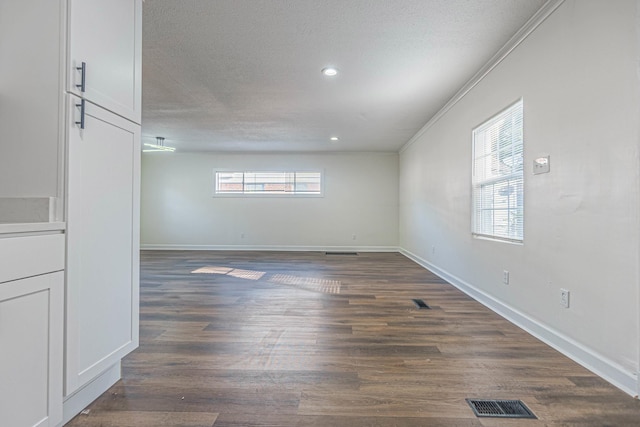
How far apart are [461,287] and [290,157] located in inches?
200

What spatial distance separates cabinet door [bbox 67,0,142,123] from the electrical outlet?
2.81m

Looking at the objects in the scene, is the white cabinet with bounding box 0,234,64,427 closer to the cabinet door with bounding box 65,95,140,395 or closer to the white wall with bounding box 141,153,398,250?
the cabinet door with bounding box 65,95,140,395

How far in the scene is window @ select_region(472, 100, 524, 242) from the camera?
8.46ft

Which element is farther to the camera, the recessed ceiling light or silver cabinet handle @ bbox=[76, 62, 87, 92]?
the recessed ceiling light

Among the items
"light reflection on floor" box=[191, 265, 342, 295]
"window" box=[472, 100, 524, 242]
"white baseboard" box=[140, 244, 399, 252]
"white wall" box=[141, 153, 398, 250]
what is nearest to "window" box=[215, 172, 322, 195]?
"white wall" box=[141, 153, 398, 250]

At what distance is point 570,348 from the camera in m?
1.93

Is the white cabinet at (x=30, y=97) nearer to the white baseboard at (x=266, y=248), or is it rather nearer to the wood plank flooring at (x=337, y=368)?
the wood plank flooring at (x=337, y=368)

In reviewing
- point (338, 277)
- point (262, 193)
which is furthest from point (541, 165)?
point (262, 193)

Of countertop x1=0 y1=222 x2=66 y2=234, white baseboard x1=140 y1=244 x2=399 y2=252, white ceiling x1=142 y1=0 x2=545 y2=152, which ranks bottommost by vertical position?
white baseboard x1=140 y1=244 x2=399 y2=252

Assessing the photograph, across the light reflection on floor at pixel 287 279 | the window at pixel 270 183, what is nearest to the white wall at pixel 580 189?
the light reflection on floor at pixel 287 279

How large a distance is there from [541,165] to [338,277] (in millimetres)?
2879

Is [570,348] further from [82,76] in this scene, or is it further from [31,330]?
[82,76]

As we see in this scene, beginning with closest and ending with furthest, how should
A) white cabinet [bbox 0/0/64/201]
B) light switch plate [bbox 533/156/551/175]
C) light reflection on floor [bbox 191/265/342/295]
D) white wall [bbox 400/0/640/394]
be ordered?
white cabinet [bbox 0/0/64/201] → white wall [bbox 400/0/640/394] → light switch plate [bbox 533/156/551/175] → light reflection on floor [bbox 191/265/342/295]

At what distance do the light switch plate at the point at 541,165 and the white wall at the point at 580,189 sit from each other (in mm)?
49
